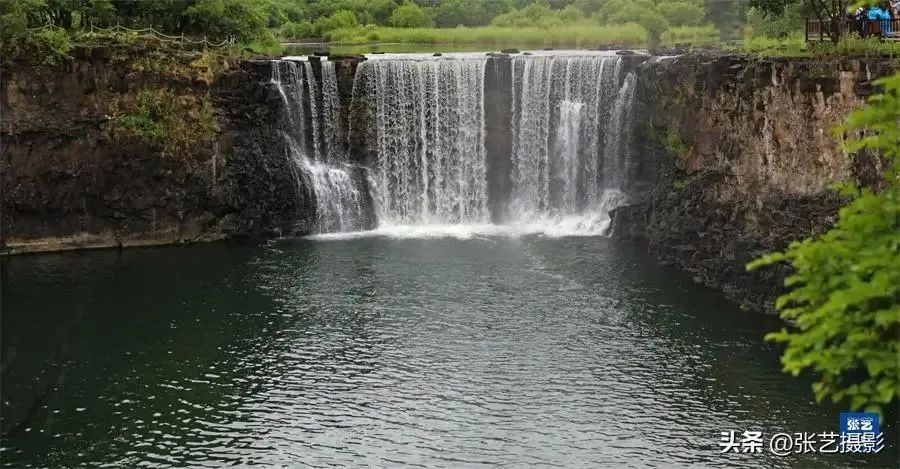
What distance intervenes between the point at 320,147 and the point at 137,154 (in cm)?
928

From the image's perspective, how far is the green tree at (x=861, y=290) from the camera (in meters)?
13.1

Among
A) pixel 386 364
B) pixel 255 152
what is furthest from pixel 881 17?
pixel 255 152

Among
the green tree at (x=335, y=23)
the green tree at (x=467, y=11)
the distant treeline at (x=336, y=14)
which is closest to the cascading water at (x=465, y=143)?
the distant treeline at (x=336, y=14)

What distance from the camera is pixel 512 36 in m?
73.4

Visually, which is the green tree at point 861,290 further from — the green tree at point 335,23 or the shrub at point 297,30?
the green tree at point 335,23

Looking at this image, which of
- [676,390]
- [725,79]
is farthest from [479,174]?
[676,390]

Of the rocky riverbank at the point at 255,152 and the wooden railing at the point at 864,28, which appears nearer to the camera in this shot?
the wooden railing at the point at 864,28

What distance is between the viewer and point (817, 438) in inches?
1040

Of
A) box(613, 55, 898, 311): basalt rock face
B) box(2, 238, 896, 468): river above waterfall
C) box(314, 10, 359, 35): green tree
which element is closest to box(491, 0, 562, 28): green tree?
box(314, 10, 359, 35): green tree

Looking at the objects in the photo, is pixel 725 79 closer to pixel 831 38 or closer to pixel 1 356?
pixel 831 38

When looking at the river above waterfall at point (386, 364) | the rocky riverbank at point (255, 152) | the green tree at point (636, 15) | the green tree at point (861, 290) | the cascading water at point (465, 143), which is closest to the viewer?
the green tree at point (861, 290)

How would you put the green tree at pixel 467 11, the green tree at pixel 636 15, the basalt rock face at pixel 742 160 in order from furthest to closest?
the green tree at pixel 467 11 → the green tree at pixel 636 15 → the basalt rock face at pixel 742 160

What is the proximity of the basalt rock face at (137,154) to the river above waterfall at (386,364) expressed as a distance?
3263 millimetres

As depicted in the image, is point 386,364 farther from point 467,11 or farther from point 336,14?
point 467,11
